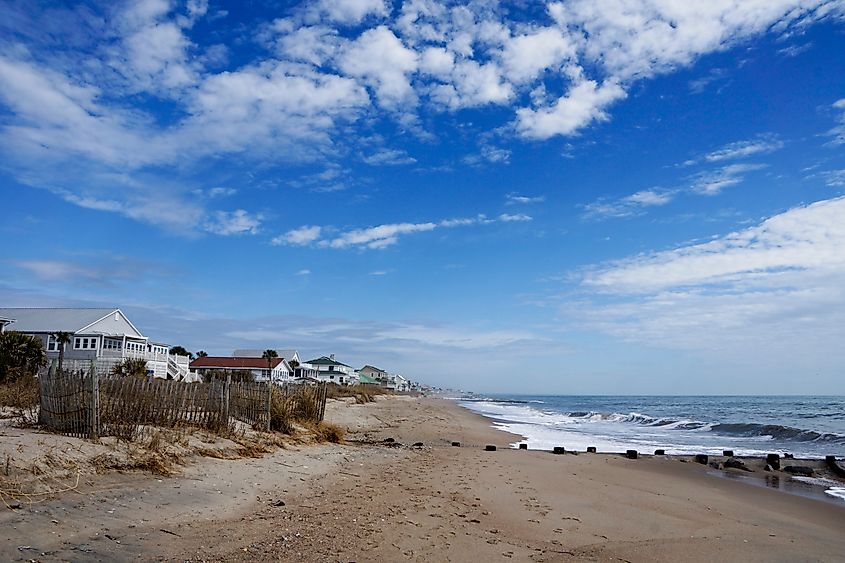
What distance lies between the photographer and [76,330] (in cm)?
4494

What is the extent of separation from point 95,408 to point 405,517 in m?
6.47

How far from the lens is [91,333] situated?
149 feet

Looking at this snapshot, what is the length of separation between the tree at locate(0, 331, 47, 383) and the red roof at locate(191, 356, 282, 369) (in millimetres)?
47471

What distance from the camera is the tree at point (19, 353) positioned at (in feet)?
78.8

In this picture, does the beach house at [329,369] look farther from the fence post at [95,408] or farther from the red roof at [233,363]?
the fence post at [95,408]

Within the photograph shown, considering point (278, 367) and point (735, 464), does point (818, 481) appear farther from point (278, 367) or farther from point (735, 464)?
point (278, 367)

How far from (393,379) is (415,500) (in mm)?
145912

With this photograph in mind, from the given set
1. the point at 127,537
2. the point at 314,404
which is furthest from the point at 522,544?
the point at 314,404

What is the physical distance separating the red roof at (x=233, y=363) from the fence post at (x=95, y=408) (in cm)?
6554

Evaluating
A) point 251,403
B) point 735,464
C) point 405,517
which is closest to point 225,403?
point 251,403

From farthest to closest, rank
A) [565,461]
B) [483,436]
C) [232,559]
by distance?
[483,436] < [565,461] < [232,559]

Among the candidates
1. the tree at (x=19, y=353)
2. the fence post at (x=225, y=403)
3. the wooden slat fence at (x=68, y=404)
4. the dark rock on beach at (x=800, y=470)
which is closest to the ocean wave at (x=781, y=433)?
the dark rock on beach at (x=800, y=470)

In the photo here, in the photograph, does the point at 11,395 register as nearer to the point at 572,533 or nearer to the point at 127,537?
the point at 127,537

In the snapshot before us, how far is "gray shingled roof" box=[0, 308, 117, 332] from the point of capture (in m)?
45.9
